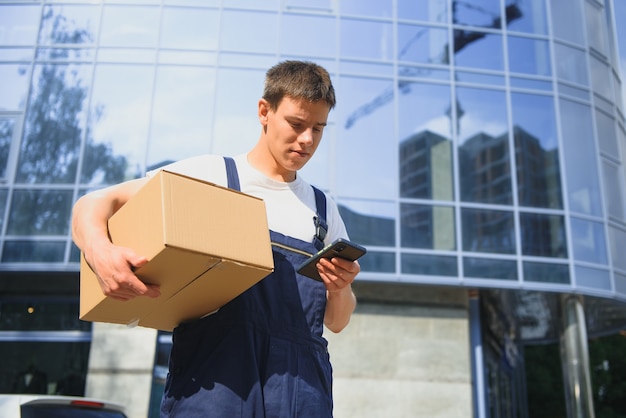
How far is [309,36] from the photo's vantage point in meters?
13.0

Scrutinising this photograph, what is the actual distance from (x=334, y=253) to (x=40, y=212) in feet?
36.4

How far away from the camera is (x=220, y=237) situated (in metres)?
1.86

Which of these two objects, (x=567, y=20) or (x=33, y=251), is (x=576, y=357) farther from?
(x=33, y=251)

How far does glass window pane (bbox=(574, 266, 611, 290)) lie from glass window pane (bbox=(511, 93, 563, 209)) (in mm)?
1270

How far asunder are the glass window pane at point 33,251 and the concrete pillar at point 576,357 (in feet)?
30.4

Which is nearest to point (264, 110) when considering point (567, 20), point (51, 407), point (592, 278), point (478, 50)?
point (51, 407)

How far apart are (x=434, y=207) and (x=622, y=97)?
19.5 feet

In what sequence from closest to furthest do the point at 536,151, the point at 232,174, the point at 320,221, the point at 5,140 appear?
the point at 232,174
the point at 320,221
the point at 5,140
the point at 536,151

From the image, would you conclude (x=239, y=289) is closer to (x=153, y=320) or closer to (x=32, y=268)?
(x=153, y=320)

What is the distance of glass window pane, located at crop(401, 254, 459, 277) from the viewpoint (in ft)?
39.3

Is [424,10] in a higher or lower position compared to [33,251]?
higher

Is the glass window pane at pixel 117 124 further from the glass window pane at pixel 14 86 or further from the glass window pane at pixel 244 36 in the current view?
the glass window pane at pixel 244 36

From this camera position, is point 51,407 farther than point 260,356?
Yes

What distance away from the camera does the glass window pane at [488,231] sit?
12.3 metres
